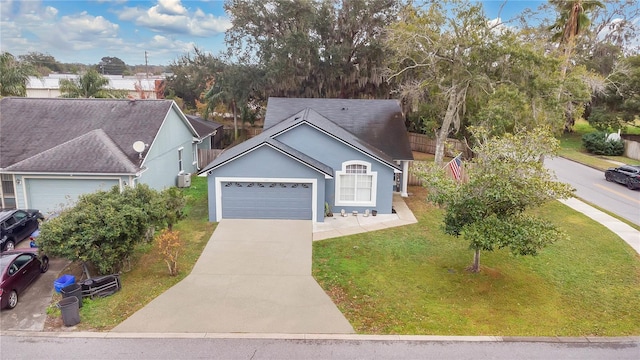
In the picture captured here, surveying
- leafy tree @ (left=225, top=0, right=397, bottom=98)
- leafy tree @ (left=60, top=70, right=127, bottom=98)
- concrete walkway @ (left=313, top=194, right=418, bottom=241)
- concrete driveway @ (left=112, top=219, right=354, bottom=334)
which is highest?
leafy tree @ (left=225, top=0, right=397, bottom=98)

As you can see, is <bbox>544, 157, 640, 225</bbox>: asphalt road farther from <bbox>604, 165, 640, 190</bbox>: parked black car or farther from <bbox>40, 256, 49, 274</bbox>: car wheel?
<bbox>40, 256, 49, 274</bbox>: car wheel

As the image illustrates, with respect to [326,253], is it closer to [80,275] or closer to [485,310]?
[485,310]

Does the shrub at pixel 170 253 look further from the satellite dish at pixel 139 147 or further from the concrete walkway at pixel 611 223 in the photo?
the concrete walkway at pixel 611 223

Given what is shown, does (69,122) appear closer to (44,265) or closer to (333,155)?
(44,265)

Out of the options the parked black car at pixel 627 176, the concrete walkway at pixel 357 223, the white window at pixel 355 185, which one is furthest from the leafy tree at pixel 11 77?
the parked black car at pixel 627 176

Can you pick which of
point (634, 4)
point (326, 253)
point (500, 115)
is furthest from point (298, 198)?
point (634, 4)

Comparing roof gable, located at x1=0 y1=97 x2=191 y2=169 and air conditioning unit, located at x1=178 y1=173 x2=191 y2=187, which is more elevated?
roof gable, located at x1=0 y1=97 x2=191 y2=169

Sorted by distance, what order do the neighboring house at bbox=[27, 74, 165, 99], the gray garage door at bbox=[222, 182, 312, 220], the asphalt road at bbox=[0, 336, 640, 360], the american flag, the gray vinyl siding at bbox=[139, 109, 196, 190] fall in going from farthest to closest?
1. the neighboring house at bbox=[27, 74, 165, 99]
2. the gray vinyl siding at bbox=[139, 109, 196, 190]
3. the american flag
4. the gray garage door at bbox=[222, 182, 312, 220]
5. the asphalt road at bbox=[0, 336, 640, 360]

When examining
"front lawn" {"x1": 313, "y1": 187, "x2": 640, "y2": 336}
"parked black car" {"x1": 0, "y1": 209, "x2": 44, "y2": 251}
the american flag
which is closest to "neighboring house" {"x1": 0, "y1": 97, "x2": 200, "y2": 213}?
"parked black car" {"x1": 0, "y1": 209, "x2": 44, "y2": 251}
